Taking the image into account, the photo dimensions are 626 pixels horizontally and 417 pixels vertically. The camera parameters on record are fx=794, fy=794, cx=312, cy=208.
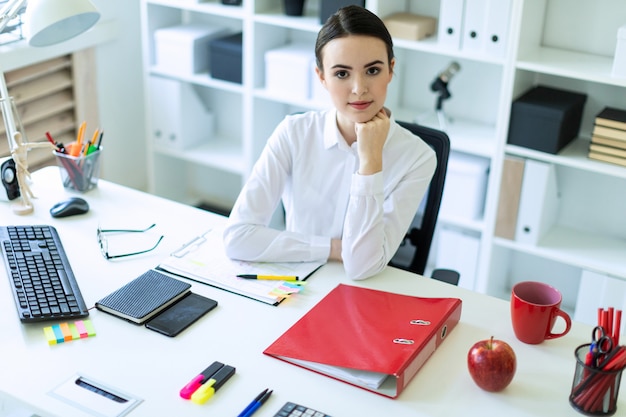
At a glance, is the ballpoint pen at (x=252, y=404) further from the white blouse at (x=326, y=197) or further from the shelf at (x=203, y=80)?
the shelf at (x=203, y=80)

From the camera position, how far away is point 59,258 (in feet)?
6.21

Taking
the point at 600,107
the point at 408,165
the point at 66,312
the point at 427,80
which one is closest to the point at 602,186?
the point at 600,107

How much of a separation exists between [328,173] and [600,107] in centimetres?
131

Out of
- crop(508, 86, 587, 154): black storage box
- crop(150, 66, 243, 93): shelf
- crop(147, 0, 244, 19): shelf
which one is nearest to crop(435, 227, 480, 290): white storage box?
→ crop(508, 86, 587, 154): black storage box

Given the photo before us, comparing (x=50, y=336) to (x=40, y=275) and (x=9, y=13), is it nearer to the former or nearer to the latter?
(x=40, y=275)

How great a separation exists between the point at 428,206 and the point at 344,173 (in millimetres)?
263

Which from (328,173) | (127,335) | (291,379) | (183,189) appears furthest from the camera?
(183,189)

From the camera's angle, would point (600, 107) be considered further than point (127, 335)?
Yes

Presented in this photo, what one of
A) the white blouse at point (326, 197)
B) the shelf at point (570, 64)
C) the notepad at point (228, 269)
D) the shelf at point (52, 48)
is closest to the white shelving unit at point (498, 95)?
the shelf at point (570, 64)

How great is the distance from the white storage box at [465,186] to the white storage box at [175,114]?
1265 millimetres

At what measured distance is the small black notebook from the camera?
1.68m

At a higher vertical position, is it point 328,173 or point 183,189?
point 328,173

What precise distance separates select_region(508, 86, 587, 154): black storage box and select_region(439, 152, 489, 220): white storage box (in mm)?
198

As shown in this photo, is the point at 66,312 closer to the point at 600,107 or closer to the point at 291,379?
the point at 291,379
